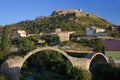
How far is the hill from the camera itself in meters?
76.2

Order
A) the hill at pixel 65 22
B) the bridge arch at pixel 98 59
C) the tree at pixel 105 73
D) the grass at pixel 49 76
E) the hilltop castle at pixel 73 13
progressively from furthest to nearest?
the hilltop castle at pixel 73 13
the hill at pixel 65 22
the bridge arch at pixel 98 59
the grass at pixel 49 76
the tree at pixel 105 73

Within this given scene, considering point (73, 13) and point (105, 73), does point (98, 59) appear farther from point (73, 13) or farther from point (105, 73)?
point (73, 13)

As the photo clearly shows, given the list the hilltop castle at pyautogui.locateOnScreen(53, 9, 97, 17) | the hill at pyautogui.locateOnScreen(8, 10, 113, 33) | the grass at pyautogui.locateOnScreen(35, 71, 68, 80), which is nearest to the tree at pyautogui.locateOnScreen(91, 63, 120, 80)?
the grass at pyautogui.locateOnScreen(35, 71, 68, 80)

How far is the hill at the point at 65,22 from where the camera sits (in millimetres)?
76250

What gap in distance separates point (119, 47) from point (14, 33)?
34.0 meters

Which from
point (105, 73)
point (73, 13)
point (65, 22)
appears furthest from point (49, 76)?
point (73, 13)

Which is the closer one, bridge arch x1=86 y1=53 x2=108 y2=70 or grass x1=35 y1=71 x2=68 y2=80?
grass x1=35 y1=71 x2=68 y2=80

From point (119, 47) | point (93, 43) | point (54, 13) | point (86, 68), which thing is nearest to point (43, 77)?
point (86, 68)

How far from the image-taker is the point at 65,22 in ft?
270

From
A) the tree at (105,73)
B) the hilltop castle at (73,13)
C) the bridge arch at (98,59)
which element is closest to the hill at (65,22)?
the hilltop castle at (73,13)

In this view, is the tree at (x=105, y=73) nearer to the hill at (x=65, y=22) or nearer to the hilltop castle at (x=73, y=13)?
the hill at (x=65, y=22)

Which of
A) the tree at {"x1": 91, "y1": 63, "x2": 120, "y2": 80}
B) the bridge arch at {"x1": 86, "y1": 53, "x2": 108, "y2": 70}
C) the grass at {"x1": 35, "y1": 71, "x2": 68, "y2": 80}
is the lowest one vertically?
the grass at {"x1": 35, "y1": 71, "x2": 68, "y2": 80}

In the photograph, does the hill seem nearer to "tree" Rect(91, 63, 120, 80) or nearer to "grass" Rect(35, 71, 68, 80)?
"grass" Rect(35, 71, 68, 80)

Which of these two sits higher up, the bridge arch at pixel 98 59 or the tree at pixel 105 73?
the bridge arch at pixel 98 59
